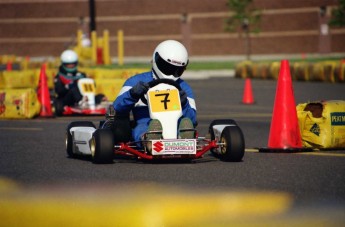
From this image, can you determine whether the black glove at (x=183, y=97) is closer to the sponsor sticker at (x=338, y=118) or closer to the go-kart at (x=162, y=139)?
the go-kart at (x=162, y=139)

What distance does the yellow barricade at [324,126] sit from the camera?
12125mm

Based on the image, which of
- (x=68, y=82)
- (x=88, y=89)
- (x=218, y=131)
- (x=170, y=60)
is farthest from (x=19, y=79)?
(x=218, y=131)

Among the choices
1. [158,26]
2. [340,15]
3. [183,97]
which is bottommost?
[183,97]

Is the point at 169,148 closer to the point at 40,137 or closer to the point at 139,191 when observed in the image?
the point at 139,191

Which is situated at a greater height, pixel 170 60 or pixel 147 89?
pixel 170 60

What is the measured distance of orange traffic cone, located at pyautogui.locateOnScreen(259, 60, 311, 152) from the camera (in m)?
12.0

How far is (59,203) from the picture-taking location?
7945 millimetres

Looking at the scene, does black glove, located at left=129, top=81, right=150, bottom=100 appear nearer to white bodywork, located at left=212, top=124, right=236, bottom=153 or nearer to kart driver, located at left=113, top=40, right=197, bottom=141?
kart driver, located at left=113, top=40, right=197, bottom=141

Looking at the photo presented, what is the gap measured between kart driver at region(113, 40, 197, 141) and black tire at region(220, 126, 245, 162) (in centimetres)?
40

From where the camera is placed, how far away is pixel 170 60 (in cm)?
1134

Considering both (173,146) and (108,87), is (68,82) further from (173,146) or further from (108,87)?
(173,146)

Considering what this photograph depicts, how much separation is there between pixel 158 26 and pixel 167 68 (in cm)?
6443

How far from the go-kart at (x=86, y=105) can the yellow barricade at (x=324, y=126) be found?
25.4 ft

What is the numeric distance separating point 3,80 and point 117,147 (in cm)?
1985
